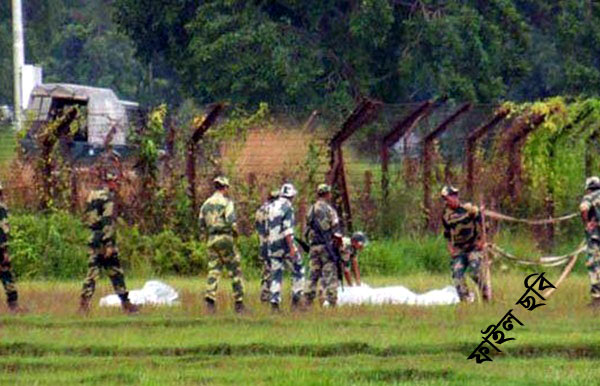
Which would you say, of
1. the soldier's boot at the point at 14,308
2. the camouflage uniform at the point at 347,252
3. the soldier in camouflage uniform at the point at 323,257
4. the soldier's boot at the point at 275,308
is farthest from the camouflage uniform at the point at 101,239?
the camouflage uniform at the point at 347,252

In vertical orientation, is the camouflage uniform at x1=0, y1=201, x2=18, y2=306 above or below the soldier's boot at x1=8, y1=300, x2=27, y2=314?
above

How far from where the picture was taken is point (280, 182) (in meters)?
28.9

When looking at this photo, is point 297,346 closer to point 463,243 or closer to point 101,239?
point 101,239

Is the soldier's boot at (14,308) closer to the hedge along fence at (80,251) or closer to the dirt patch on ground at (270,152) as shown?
the hedge along fence at (80,251)

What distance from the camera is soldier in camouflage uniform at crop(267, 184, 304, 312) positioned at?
2138 cm

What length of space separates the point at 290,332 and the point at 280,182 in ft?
35.2

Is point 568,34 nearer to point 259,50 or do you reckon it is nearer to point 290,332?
point 259,50

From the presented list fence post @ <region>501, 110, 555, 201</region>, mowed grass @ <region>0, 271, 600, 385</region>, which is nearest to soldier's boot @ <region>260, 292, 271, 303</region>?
mowed grass @ <region>0, 271, 600, 385</region>

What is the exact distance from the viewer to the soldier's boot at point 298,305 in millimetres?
21031

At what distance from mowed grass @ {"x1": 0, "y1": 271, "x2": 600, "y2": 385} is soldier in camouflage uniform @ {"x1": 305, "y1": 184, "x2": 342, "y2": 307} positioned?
24.5 inches

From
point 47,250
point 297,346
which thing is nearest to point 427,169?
point 47,250

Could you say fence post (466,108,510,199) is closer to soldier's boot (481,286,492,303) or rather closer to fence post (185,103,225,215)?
fence post (185,103,225,215)

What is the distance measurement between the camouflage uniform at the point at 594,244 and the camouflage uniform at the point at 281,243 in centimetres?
367

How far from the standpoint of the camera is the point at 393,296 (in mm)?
22391
